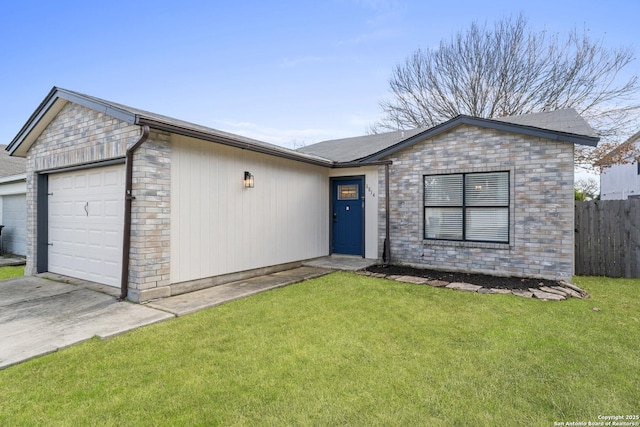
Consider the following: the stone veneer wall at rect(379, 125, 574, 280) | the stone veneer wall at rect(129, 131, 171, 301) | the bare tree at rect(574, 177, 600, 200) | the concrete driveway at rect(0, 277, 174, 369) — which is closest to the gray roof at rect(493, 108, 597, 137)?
the stone veneer wall at rect(379, 125, 574, 280)

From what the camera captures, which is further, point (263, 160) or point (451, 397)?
Answer: point (263, 160)

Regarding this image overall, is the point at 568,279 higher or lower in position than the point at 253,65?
lower

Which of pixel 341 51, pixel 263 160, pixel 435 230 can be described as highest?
pixel 341 51

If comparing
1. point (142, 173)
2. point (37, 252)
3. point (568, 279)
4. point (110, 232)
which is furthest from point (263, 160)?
point (568, 279)

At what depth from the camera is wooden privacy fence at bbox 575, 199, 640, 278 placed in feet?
20.9

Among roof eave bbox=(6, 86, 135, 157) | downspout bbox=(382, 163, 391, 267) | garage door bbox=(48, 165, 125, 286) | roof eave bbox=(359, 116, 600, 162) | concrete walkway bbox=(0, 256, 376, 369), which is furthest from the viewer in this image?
downspout bbox=(382, 163, 391, 267)

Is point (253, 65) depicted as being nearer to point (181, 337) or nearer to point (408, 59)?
point (408, 59)

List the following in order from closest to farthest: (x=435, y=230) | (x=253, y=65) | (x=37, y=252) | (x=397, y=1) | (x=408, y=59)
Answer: (x=37, y=252) < (x=435, y=230) < (x=397, y=1) < (x=253, y=65) < (x=408, y=59)

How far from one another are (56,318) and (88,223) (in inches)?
89.6

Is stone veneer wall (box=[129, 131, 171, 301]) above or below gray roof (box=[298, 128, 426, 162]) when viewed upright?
below

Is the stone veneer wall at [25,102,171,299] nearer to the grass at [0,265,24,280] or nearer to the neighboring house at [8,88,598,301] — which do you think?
the neighboring house at [8,88,598,301]

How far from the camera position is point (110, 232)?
5.34 m

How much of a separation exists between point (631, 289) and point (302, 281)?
569 cm

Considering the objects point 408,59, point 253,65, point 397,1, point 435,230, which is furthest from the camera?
point 408,59
